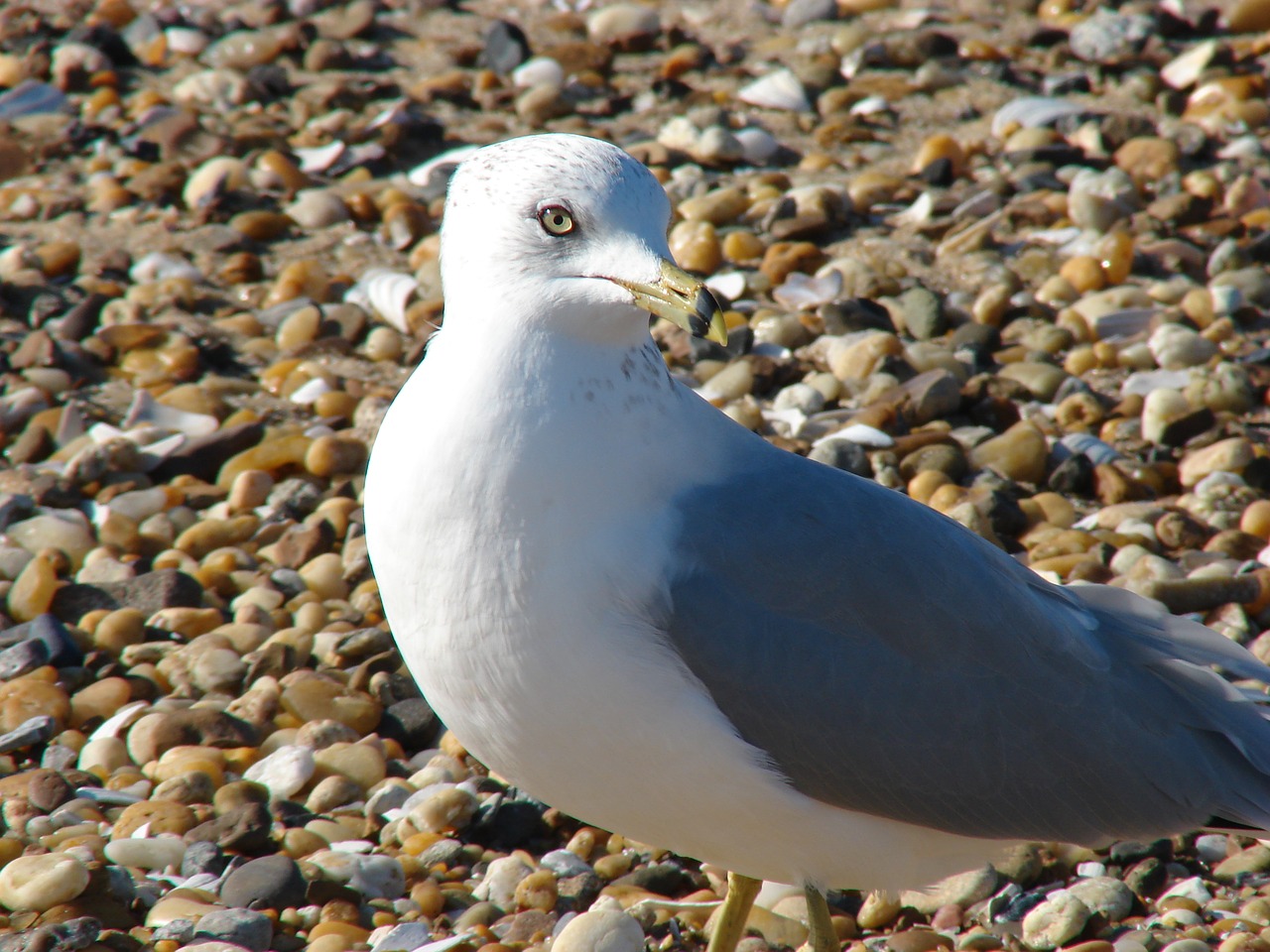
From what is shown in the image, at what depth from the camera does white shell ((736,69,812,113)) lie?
7.96m

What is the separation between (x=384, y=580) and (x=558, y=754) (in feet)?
1.74

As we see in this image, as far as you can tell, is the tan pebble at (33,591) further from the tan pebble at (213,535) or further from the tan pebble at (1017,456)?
the tan pebble at (1017,456)

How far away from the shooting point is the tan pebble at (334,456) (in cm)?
554

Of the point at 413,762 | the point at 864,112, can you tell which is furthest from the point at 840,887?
the point at 864,112

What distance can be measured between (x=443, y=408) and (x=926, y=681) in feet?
3.91

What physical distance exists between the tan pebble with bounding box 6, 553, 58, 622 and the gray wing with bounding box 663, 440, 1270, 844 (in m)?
2.65

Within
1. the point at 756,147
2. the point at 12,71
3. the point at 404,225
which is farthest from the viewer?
the point at 12,71

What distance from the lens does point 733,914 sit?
366 centimetres

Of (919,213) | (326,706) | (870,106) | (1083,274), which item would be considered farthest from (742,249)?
(326,706)

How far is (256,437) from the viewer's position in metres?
5.71

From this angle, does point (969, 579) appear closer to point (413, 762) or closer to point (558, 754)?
point (558, 754)

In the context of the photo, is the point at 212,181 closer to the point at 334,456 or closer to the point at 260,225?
the point at 260,225

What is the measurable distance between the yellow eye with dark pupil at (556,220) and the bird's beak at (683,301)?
0.69 ft

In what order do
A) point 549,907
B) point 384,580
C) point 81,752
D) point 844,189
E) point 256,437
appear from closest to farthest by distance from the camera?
point 384,580 → point 549,907 → point 81,752 → point 256,437 → point 844,189
